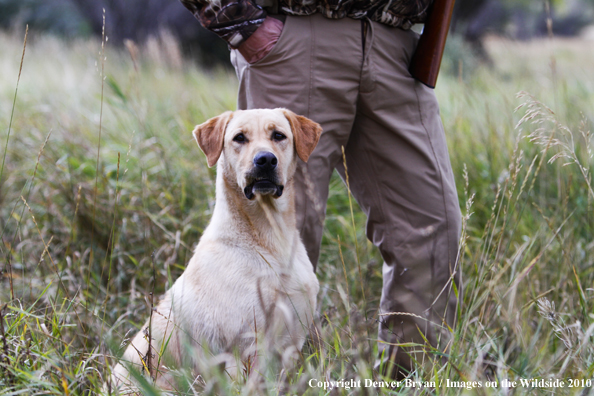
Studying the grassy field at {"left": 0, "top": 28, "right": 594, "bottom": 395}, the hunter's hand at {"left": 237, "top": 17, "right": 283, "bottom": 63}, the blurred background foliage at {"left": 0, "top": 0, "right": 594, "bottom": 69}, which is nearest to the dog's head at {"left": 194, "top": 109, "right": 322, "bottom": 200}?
the hunter's hand at {"left": 237, "top": 17, "right": 283, "bottom": 63}

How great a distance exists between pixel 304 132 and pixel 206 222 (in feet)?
4.80

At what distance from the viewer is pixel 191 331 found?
1879 mm

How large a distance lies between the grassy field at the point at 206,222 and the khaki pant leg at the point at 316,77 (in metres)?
0.55

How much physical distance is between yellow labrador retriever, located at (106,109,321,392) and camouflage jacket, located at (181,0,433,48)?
35 centimetres

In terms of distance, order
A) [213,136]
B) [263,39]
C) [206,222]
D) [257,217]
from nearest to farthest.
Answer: [263,39] → [257,217] → [213,136] → [206,222]

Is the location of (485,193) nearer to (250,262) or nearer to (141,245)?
(250,262)

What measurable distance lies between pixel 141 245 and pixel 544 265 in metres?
2.53

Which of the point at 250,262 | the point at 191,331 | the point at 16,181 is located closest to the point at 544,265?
the point at 250,262

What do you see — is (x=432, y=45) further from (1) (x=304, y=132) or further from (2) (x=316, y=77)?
(1) (x=304, y=132)

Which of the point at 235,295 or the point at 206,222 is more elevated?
the point at 235,295

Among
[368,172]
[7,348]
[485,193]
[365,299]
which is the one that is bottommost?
[485,193]

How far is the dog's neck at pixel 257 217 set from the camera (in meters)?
2.01

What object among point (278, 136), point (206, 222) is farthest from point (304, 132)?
point (206, 222)

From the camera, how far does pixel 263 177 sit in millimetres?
2002
